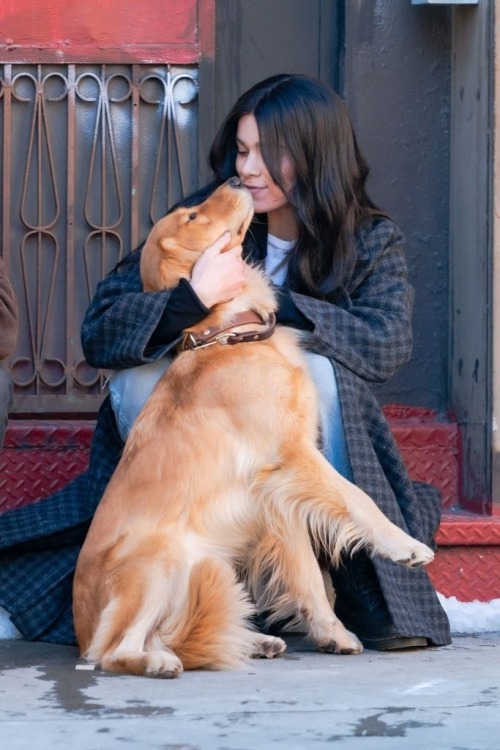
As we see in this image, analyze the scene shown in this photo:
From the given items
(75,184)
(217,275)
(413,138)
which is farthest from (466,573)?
(75,184)

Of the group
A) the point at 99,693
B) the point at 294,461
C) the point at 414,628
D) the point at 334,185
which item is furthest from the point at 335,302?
the point at 99,693

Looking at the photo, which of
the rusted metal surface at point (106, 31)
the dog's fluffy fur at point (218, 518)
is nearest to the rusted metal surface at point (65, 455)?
the dog's fluffy fur at point (218, 518)

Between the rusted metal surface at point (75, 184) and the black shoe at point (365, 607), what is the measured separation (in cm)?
128

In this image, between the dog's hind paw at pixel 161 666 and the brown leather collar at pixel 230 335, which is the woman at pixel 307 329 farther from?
the dog's hind paw at pixel 161 666

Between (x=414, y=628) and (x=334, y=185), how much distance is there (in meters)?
1.28

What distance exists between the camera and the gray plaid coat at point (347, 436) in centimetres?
322

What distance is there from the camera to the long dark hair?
11.3 feet

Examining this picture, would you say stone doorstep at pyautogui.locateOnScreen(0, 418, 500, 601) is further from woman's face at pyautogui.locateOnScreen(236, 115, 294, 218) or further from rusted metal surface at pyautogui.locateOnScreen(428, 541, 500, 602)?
woman's face at pyautogui.locateOnScreen(236, 115, 294, 218)

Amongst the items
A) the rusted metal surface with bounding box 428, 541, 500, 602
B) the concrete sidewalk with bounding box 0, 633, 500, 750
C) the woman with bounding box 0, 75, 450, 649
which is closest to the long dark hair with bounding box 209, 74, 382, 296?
the woman with bounding box 0, 75, 450, 649

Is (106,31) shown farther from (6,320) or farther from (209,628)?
(209,628)

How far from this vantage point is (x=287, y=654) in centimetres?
317

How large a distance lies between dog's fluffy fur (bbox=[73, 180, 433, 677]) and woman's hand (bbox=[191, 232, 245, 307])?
0.07 m

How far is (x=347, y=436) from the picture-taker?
320cm

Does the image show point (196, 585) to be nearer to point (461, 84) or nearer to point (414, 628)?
point (414, 628)
